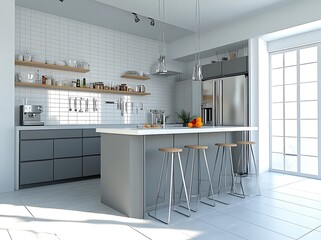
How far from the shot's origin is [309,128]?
15.1 ft

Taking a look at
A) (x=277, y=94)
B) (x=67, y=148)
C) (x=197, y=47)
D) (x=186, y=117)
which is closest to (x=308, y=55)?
(x=277, y=94)

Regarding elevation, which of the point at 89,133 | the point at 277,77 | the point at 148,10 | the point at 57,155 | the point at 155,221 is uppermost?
the point at 148,10

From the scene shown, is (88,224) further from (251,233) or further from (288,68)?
(288,68)

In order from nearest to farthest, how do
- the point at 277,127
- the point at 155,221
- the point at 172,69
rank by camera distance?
the point at 155,221, the point at 277,127, the point at 172,69

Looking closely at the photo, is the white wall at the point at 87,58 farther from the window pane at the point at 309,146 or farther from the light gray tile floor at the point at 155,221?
the window pane at the point at 309,146

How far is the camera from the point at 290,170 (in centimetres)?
489

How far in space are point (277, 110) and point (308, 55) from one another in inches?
44.8

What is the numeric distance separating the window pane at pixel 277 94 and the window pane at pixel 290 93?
8cm

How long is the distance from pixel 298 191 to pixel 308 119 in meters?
1.54

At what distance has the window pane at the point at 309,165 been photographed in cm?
453

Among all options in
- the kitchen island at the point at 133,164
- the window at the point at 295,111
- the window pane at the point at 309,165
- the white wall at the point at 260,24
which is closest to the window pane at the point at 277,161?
the window at the point at 295,111

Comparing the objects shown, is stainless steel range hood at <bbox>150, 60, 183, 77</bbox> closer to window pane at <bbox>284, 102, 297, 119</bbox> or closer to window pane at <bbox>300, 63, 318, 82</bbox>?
window pane at <bbox>284, 102, 297, 119</bbox>

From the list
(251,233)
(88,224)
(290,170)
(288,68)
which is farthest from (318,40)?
(88,224)

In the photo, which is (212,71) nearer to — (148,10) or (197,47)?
(197,47)
